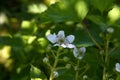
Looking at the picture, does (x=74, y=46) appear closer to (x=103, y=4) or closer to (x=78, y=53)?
(x=78, y=53)

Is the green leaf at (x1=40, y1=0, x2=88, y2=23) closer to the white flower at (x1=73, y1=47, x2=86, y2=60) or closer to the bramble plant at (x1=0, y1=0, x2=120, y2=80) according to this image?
the bramble plant at (x1=0, y1=0, x2=120, y2=80)

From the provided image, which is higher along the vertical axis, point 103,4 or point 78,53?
point 103,4

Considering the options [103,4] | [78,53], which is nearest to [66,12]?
[103,4]

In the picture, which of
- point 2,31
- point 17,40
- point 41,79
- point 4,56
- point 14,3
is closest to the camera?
point 41,79

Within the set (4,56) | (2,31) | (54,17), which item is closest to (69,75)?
(54,17)

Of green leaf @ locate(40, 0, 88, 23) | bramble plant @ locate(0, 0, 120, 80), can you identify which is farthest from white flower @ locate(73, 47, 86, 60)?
green leaf @ locate(40, 0, 88, 23)

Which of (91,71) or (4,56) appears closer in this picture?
(91,71)

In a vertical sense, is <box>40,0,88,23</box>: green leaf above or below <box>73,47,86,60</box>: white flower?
above

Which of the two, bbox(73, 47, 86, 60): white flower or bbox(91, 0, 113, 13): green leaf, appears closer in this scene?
bbox(73, 47, 86, 60): white flower

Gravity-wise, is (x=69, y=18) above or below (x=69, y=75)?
above

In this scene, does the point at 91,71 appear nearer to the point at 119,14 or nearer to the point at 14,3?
the point at 119,14

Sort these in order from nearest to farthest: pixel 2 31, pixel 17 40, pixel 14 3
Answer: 1. pixel 17 40
2. pixel 2 31
3. pixel 14 3
